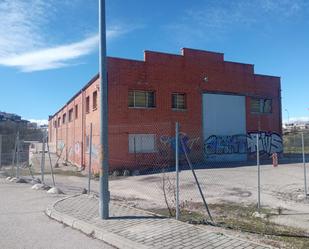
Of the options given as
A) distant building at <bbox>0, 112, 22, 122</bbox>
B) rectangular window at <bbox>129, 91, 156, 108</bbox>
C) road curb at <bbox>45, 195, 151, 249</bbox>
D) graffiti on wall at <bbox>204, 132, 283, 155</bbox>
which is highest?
distant building at <bbox>0, 112, 22, 122</bbox>

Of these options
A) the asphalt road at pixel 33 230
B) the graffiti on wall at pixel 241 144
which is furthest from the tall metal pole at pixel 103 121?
the graffiti on wall at pixel 241 144

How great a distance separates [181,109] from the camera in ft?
95.2

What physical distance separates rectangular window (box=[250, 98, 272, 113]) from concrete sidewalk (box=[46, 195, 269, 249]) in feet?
82.6

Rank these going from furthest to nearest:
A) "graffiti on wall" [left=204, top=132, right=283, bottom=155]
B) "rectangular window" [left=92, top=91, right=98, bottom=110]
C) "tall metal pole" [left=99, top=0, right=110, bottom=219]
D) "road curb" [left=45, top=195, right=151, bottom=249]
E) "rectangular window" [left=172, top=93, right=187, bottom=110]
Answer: "graffiti on wall" [left=204, top=132, right=283, bottom=155] < "rectangular window" [left=172, top=93, right=187, bottom=110] < "rectangular window" [left=92, top=91, right=98, bottom=110] < "tall metal pole" [left=99, top=0, right=110, bottom=219] < "road curb" [left=45, top=195, right=151, bottom=249]

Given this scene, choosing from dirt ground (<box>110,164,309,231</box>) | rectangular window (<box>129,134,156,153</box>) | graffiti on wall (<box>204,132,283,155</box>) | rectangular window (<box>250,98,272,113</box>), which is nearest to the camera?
dirt ground (<box>110,164,309,231</box>)

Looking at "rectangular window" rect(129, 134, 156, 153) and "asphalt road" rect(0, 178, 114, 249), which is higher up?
"rectangular window" rect(129, 134, 156, 153)

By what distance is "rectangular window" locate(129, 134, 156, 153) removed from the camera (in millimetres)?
25984

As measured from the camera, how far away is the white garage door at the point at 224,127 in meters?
30.0

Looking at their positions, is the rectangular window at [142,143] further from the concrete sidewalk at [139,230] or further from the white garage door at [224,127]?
the concrete sidewalk at [139,230]

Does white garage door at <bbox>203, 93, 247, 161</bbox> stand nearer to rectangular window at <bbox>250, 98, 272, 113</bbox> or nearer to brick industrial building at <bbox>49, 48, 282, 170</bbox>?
brick industrial building at <bbox>49, 48, 282, 170</bbox>

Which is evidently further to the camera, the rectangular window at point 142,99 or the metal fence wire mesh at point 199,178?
the rectangular window at point 142,99

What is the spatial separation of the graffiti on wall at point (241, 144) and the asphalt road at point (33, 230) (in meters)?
19.3

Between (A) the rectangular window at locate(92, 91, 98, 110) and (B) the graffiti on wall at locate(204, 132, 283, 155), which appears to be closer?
(A) the rectangular window at locate(92, 91, 98, 110)

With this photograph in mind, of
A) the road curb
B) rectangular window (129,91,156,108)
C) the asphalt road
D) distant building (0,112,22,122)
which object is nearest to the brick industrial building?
rectangular window (129,91,156,108)
